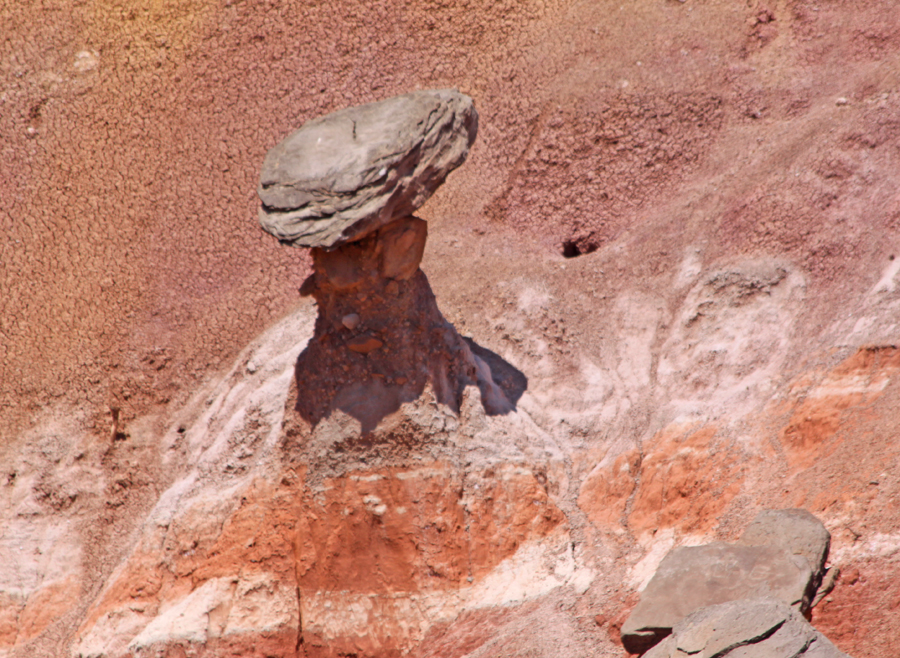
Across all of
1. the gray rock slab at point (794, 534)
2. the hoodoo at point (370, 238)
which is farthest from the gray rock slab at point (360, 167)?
the gray rock slab at point (794, 534)

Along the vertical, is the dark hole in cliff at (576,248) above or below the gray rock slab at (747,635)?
below

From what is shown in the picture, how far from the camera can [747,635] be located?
4660 mm

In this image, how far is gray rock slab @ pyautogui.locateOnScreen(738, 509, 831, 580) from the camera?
213 inches

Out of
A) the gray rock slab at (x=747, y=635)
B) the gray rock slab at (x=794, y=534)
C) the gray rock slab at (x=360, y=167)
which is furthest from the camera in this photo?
the gray rock slab at (x=360, y=167)

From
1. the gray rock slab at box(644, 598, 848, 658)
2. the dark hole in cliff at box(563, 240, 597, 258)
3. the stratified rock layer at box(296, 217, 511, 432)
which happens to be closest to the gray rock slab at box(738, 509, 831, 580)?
the gray rock slab at box(644, 598, 848, 658)

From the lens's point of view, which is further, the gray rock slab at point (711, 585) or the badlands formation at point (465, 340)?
the badlands formation at point (465, 340)

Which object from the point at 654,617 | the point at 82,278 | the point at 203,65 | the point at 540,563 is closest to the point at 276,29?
the point at 203,65

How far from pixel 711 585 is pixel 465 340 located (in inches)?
136

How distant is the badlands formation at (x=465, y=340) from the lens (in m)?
6.31

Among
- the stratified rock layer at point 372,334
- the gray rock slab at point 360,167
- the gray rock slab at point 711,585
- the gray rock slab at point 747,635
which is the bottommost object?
the gray rock slab at point 711,585

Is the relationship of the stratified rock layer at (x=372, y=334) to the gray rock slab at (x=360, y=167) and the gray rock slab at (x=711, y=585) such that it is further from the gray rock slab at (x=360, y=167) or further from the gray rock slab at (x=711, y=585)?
the gray rock slab at (x=711, y=585)

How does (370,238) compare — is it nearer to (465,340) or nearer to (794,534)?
(465,340)

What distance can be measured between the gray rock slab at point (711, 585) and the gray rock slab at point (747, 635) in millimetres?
336

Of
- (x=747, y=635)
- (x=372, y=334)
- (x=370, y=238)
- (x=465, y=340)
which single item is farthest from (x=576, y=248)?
(x=747, y=635)
